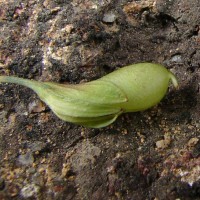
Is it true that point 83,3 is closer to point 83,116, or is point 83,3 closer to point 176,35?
point 176,35

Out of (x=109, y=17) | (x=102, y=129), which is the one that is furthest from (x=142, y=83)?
(x=109, y=17)

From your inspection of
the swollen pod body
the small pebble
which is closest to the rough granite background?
the small pebble

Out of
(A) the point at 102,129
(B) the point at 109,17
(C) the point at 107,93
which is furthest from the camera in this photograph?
(B) the point at 109,17

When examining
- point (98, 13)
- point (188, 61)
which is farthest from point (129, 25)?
point (188, 61)

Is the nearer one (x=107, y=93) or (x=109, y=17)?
(x=107, y=93)

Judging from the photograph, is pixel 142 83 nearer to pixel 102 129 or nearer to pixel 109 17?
pixel 102 129

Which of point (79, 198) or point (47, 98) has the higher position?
point (47, 98)

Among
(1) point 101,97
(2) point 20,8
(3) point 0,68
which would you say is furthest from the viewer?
(2) point 20,8
